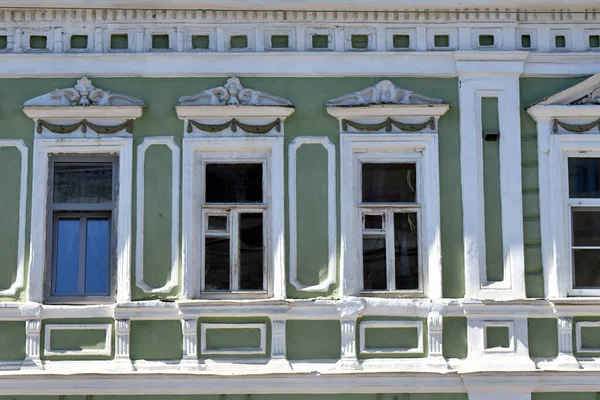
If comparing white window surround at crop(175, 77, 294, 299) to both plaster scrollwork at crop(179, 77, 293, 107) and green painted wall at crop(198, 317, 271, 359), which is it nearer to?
plaster scrollwork at crop(179, 77, 293, 107)

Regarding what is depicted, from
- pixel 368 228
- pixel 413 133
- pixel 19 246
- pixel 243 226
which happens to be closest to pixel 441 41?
pixel 413 133

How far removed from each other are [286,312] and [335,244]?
83 cm

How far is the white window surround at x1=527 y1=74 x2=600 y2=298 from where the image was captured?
33.7ft

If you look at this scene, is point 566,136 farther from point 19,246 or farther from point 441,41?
point 19,246

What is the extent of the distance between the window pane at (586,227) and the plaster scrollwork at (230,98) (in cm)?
311

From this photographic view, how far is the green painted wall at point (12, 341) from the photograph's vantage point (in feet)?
33.1

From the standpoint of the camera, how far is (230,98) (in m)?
10.4

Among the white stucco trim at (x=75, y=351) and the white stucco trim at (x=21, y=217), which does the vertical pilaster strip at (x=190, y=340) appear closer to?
the white stucco trim at (x=75, y=351)

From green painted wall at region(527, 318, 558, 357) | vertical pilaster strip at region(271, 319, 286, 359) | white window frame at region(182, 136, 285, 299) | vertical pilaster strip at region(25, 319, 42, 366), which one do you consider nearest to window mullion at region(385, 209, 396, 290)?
white window frame at region(182, 136, 285, 299)

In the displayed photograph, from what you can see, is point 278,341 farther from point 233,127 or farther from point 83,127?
point 83,127

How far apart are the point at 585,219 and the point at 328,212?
2602 mm

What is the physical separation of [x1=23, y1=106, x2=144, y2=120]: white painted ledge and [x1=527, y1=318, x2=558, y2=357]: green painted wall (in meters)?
4.45

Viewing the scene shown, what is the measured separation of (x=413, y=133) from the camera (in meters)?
10.4

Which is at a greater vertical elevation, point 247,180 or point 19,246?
point 247,180
